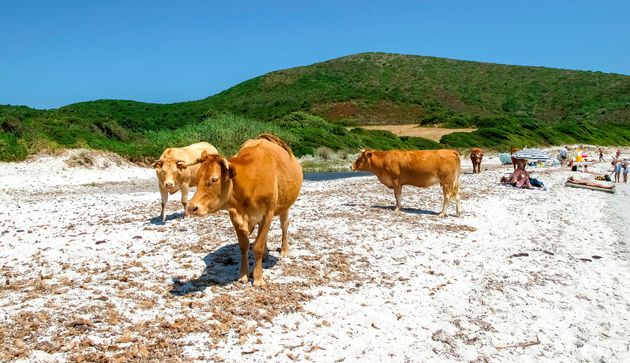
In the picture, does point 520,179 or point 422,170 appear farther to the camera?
point 520,179

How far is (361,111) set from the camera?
65.7m

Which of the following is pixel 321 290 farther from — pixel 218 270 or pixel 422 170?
pixel 422 170

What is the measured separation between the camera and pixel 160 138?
3041cm

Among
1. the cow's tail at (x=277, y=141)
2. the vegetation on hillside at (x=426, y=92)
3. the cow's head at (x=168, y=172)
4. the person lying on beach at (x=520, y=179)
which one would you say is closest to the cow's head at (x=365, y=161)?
the cow's head at (x=168, y=172)

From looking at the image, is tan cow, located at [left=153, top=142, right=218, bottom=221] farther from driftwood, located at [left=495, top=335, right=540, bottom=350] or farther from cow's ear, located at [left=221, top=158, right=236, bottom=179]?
driftwood, located at [left=495, top=335, right=540, bottom=350]

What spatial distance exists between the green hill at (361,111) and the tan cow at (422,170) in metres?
16.7

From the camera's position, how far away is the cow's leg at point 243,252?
6.07m

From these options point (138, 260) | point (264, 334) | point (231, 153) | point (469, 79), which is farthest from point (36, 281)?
point (469, 79)

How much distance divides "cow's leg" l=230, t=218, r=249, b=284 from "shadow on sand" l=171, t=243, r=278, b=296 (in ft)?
0.50

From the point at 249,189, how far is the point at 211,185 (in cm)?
59

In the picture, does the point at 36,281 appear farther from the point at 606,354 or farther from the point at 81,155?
the point at 81,155

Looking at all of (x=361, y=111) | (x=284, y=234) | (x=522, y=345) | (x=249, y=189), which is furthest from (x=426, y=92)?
(x=522, y=345)

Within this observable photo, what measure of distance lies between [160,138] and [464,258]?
25678 millimetres

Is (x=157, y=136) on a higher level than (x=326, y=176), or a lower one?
higher
